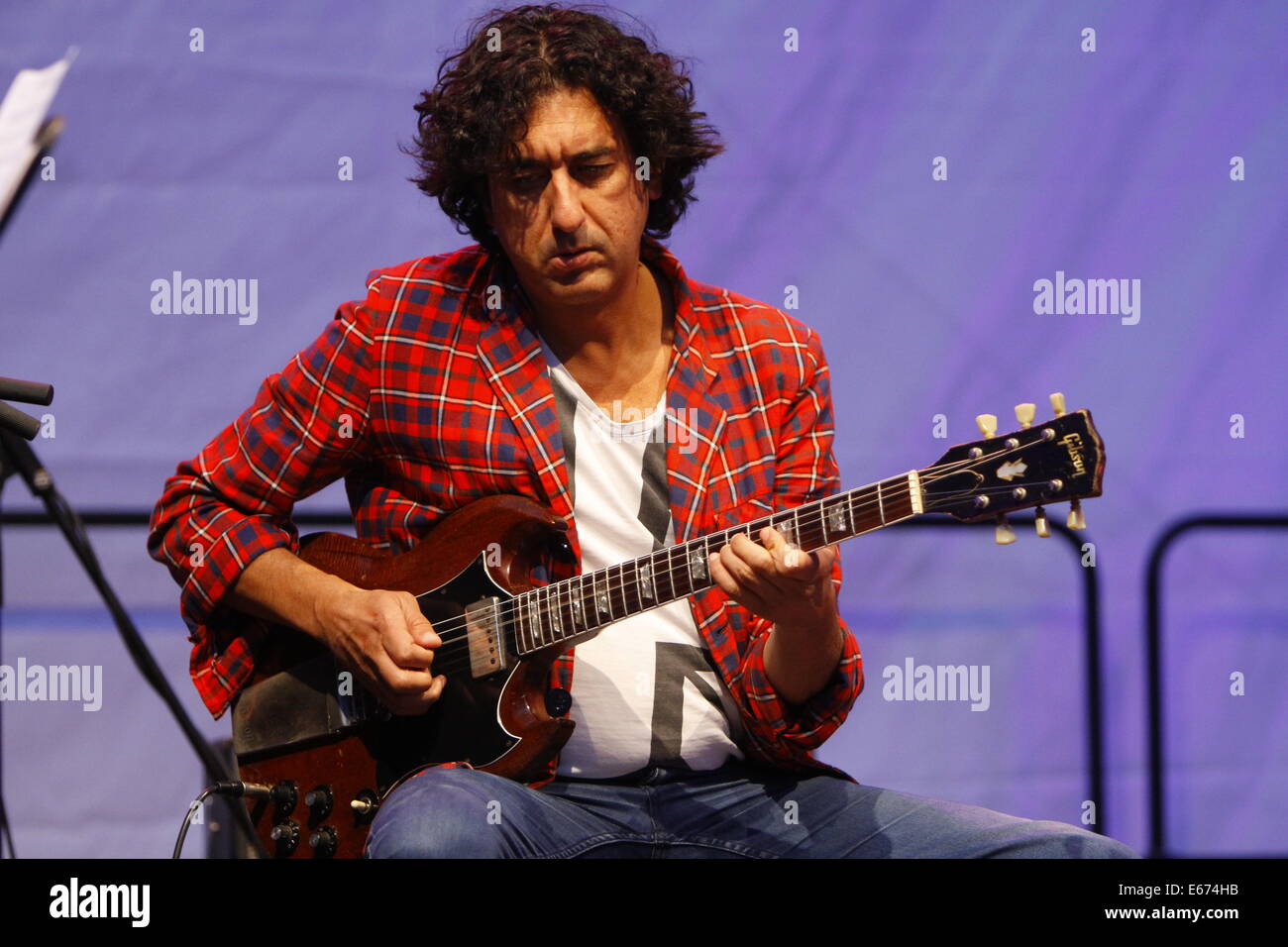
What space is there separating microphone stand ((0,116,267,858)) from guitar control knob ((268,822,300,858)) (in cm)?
15

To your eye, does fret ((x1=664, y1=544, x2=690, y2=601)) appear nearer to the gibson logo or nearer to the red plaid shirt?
the red plaid shirt

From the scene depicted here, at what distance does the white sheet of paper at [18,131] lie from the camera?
4.78 feet

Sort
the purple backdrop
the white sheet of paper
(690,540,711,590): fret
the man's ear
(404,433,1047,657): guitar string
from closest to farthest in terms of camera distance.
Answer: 1. the white sheet of paper
2. (404,433,1047,657): guitar string
3. (690,540,711,590): fret
4. the man's ear
5. the purple backdrop

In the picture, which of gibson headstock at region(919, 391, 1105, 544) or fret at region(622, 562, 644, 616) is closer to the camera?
gibson headstock at region(919, 391, 1105, 544)

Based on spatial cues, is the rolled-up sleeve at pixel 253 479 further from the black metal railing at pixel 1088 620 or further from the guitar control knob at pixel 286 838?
the black metal railing at pixel 1088 620

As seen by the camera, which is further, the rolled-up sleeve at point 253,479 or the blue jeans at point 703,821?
the rolled-up sleeve at point 253,479

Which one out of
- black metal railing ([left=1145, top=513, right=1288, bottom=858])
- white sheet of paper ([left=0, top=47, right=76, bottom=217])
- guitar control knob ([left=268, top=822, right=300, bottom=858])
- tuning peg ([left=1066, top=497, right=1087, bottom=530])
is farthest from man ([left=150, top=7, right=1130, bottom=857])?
black metal railing ([left=1145, top=513, right=1288, bottom=858])

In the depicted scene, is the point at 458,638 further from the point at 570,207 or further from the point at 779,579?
the point at 570,207

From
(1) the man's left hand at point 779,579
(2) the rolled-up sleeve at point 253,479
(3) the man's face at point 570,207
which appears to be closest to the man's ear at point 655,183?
(3) the man's face at point 570,207

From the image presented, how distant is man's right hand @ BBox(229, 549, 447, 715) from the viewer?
5.90ft

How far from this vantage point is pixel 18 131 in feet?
4.80

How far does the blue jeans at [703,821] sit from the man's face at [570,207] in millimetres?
727

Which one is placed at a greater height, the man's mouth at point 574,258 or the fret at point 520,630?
the man's mouth at point 574,258

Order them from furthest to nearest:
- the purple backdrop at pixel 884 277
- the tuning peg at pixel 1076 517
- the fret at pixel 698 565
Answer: the purple backdrop at pixel 884 277
the fret at pixel 698 565
the tuning peg at pixel 1076 517
